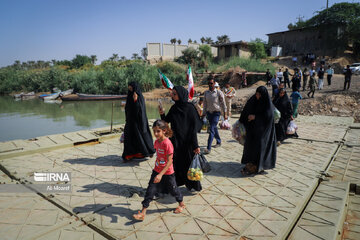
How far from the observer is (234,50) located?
108ft

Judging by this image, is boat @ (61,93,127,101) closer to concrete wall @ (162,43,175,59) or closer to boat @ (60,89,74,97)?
boat @ (60,89,74,97)

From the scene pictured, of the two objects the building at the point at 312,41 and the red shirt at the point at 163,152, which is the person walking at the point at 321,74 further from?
the red shirt at the point at 163,152

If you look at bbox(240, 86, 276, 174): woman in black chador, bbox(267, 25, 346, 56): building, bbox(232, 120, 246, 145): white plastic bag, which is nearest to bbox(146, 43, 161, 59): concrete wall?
bbox(267, 25, 346, 56): building

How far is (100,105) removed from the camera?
25.1 m

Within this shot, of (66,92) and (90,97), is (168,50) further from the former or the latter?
(90,97)

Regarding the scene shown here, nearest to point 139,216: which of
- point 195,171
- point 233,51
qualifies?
point 195,171

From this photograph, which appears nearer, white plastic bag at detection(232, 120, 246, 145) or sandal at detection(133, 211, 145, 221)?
sandal at detection(133, 211, 145, 221)

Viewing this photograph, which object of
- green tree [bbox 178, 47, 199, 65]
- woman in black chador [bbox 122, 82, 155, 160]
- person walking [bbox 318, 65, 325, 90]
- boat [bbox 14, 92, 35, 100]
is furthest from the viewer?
green tree [bbox 178, 47, 199, 65]

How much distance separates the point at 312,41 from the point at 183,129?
33.7 m

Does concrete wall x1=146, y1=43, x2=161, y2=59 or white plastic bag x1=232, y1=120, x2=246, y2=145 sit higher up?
concrete wall x1=146, y1=43, x2=161, y2=59

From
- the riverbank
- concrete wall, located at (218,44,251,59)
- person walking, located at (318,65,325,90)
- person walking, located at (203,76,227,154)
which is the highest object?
concrete wall, located at (218,44,251,59)

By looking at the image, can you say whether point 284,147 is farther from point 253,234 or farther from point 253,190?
point 253,234

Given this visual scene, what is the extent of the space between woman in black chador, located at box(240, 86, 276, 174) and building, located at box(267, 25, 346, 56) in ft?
101

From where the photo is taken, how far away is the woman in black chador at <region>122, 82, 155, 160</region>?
5.04 meters
